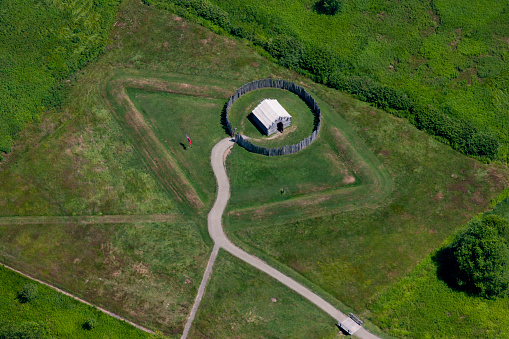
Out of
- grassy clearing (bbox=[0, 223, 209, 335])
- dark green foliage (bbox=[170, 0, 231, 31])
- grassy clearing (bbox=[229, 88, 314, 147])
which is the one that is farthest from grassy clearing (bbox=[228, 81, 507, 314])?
dark green foliage (bbox=[170, 0, 231, 31])

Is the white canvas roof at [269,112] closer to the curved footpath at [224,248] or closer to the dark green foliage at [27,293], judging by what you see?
the curved footpath at [224,248]

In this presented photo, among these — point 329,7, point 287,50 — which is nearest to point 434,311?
point 287,50

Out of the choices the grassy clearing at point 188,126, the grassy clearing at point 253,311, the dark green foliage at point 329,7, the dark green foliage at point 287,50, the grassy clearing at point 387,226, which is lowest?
the grassy clearing at point 253,311

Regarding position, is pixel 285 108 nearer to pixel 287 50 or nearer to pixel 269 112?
pixel 269 112

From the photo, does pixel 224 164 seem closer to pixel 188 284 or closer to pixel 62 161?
pixel 188 284

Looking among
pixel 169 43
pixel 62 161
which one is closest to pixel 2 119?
pixel 62 161

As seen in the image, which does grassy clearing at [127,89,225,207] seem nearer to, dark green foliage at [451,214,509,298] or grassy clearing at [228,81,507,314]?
grassy clearing at [228,81,507,314]

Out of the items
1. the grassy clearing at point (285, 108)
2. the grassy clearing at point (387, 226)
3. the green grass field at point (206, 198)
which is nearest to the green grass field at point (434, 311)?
the green grass field at point (206, 198)
